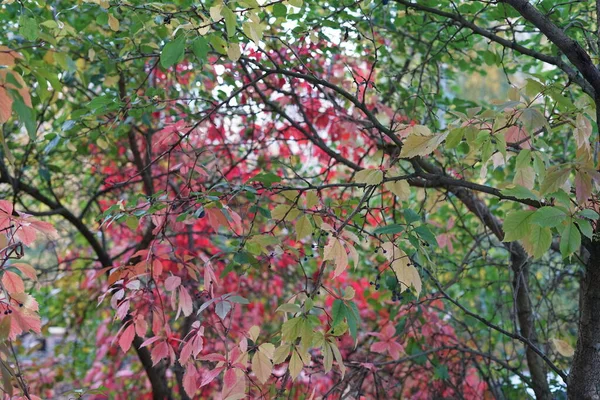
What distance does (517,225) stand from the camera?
1219 mm

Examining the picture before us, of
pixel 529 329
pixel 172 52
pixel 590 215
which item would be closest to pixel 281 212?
pixel 172 52

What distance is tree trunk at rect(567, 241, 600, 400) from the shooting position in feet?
4.88

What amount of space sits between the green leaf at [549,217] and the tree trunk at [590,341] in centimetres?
37

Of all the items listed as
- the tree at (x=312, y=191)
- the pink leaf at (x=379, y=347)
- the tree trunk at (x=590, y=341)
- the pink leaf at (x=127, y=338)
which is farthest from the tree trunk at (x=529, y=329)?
the pink leaf at (x=127, y=338)

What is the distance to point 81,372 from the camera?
4.31 metres

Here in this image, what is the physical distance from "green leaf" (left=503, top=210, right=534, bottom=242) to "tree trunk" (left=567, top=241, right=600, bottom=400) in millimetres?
343

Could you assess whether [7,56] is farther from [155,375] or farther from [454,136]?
[155,375]

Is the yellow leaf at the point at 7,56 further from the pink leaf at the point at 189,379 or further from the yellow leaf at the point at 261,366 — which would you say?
the pink leaf at the point at 189,379

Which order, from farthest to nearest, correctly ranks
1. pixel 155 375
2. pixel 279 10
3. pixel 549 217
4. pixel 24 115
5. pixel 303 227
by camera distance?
pixel 155 375
pixel 279 10
pixel 303 227
pixel 549 217
pixel 24 115

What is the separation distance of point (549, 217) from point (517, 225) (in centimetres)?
7

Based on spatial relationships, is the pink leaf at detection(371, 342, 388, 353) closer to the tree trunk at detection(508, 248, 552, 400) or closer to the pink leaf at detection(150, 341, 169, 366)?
the tree trunk at detection(508, 248, 552, 400)

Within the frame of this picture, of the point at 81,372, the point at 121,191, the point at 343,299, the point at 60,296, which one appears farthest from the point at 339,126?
the point at 81,372

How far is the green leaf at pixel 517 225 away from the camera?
3.98 feet

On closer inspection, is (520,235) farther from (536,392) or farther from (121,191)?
(121,191)
